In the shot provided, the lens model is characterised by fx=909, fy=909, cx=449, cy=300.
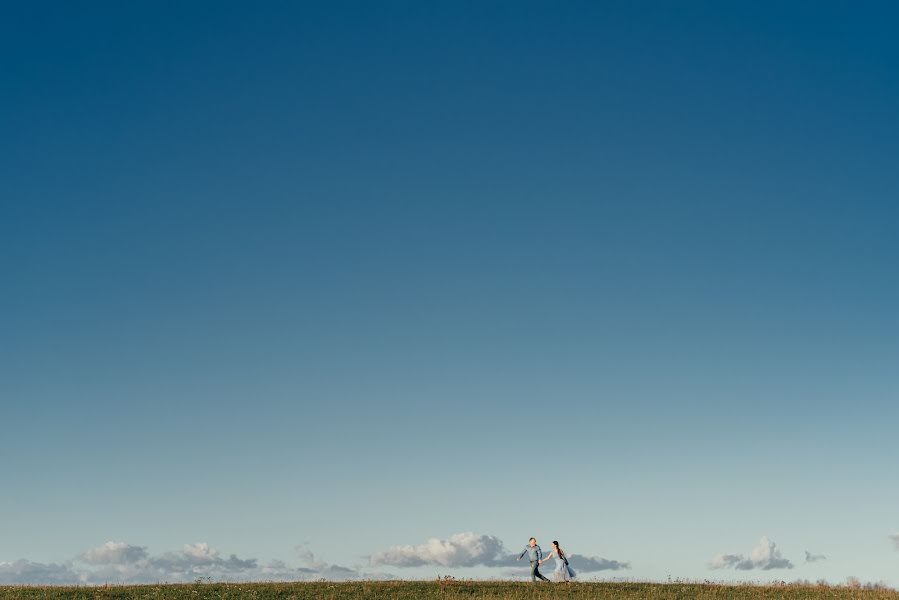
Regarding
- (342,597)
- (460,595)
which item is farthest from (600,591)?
(342,597)

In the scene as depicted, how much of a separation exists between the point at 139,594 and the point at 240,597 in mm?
5209

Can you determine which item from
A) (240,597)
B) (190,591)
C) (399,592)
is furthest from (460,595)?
(190,591)

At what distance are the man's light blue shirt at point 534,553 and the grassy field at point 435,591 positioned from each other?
2.22 metres

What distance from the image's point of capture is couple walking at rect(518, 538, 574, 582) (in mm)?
47969

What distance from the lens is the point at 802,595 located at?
147 feet

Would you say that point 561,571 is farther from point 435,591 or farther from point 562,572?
point 435,591

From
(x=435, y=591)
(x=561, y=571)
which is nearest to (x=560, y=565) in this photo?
(x=561, y=571)

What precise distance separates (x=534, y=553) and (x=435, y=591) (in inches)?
268

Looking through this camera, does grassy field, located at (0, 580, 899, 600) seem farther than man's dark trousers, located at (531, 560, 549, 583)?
No

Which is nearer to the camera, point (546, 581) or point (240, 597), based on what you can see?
point (240, 597)

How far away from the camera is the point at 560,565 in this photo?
158 ft

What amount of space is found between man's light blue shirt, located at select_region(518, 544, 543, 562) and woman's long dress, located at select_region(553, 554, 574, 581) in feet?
3.58

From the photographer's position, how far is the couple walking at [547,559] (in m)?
48.0

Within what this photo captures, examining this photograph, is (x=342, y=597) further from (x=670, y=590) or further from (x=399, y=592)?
(x=670, y=590)
